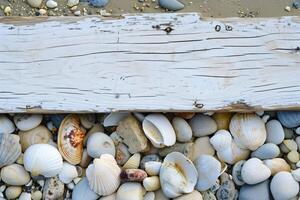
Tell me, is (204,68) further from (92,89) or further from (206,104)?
(92,89)

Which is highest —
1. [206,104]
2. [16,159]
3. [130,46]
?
[130,46]

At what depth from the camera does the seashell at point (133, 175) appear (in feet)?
11.8

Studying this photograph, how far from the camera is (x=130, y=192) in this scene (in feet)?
11.8

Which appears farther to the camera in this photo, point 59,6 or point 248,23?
point 59,6

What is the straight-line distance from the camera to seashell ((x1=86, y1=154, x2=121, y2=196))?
141 inches

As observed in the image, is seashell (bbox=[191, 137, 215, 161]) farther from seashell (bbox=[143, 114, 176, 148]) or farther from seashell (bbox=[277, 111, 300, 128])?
seashell (bbox=[277, 111, 300, 128])

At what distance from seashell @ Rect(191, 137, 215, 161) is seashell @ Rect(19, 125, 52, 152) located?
2.49ft

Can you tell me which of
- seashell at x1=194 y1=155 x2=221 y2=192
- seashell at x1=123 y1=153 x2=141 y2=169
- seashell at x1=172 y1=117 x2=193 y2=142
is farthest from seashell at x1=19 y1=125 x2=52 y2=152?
seashell at x1=194 y1=155 x2=221 y2=192

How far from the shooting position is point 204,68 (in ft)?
12.2

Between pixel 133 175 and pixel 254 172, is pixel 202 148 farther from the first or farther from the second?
pixel 133 175

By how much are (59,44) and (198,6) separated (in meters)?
0.84

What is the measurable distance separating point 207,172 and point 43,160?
0.82 meters

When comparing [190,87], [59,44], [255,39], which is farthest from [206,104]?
[59,44]

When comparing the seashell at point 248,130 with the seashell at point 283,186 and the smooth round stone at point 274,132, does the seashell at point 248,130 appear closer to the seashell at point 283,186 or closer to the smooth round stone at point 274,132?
the smooth round stone at point 274,132
